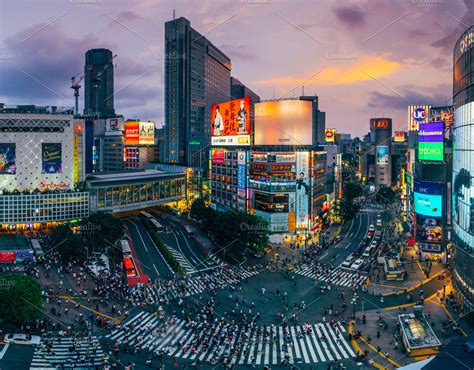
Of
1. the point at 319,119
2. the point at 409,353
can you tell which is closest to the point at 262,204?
the point at 409,353

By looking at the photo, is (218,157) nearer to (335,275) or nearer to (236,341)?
(335,275)

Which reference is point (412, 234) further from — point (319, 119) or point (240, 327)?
point (319, 119)

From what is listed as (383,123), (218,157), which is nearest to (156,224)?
(218,157)

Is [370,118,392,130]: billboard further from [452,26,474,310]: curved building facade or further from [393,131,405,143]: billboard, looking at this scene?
[452,26,474,310]: curved building facade

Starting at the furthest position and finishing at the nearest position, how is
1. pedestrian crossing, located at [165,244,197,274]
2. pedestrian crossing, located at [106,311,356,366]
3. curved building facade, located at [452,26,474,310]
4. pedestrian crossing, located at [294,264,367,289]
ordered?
pedestrian crossing, located at [165,244,197,274]
pedestrian crossing, located at [294,264,367,289]
curved building facade, located at [452,26,474,310]
pedestrian crossing, located at [106,311,356,366]

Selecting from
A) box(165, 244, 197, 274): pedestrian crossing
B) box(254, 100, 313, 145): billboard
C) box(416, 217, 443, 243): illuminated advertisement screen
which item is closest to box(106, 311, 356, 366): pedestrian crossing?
box(165, 244, 197, 274): pedestrian crossing

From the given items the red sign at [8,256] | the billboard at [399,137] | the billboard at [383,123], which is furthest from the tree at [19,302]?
the billboard at [399,137]
